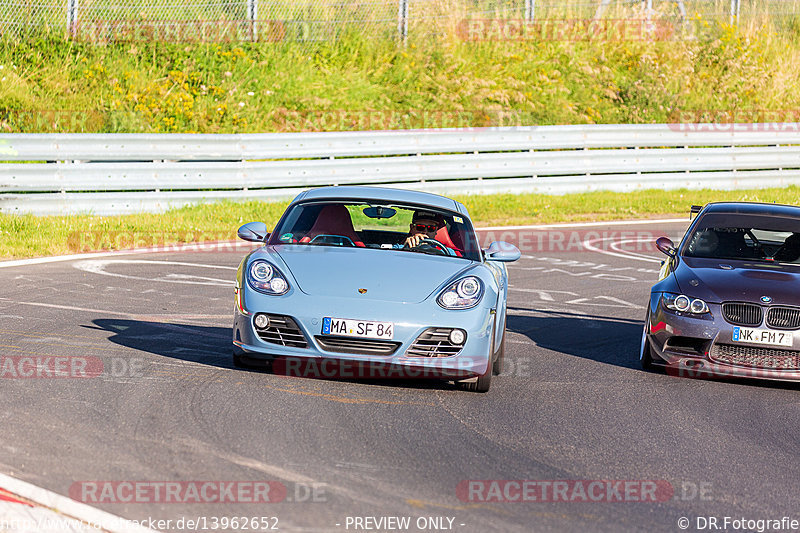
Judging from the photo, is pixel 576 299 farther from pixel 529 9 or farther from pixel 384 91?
pixel 529 9

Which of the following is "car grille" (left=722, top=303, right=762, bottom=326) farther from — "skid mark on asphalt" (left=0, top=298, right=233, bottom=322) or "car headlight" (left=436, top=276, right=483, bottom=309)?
"skid mark on asphalt" (left=0, top=298, right=233, bottom=322)

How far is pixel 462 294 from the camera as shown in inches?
301

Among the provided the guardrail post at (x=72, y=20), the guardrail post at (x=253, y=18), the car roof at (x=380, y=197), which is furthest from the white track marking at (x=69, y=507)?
the guardrail post at (x=253, y=18)

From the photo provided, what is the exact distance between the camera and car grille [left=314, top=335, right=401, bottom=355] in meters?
7.30

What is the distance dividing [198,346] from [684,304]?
3.77m

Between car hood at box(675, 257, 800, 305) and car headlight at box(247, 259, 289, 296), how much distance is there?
3203 mm

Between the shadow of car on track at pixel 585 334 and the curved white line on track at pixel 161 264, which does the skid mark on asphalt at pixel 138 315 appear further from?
the shadow of car on track at pixel 585 334

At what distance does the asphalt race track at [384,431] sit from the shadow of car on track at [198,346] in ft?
0.11

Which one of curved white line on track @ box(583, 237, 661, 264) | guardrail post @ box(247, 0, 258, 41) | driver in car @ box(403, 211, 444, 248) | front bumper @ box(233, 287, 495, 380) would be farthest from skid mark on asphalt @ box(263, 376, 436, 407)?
guardrail post @ box(247, 0, 258, 41)

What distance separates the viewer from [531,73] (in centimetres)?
2909

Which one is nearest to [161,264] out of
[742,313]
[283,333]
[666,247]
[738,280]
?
[666,247]

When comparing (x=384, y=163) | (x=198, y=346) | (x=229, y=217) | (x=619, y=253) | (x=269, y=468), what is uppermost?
(x=269, y=468)

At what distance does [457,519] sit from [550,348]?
493 cm

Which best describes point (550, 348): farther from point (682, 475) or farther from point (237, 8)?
point (237, 8)
